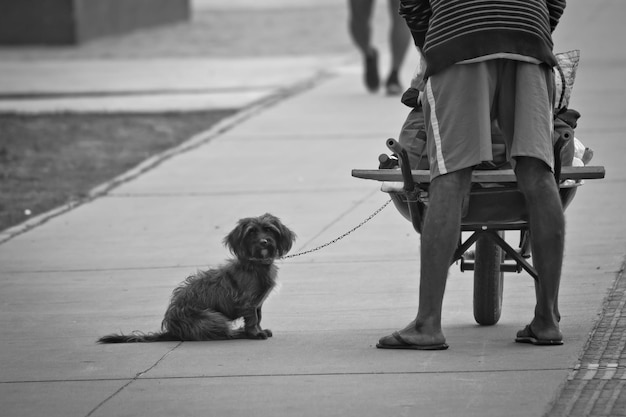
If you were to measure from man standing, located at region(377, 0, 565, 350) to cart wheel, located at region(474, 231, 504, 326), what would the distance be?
1.70 feet

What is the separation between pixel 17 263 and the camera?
28.6ft

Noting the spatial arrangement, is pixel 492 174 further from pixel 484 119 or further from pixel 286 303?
pixel 286 303

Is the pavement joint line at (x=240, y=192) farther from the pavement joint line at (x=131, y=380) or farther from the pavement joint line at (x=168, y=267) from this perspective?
the pavement joint line at (x=131, y=380)

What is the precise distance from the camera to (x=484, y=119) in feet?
19.1

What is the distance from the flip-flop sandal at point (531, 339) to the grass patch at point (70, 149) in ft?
16.7

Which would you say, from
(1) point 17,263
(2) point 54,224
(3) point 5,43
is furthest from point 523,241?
(3) point 5,43

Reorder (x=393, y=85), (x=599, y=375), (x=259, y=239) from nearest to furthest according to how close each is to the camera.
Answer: (x=599, y=375) < (x=259, y=239) < (x=393, y=85)

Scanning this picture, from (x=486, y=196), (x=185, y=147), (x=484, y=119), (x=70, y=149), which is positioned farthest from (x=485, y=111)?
(x=70, y=149)

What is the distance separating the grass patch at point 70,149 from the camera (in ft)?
37.0

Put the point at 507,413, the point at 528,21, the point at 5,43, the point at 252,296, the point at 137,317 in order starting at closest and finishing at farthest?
the point at 507,413 < the point at 528,21 < the point at 252,296 < the point at 137,317 < the point at 5,43

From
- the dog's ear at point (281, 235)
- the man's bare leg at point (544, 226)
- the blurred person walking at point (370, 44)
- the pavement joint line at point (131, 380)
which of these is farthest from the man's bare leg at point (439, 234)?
the blurred person walking at point (370, 44)

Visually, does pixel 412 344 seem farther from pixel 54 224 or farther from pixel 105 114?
pixel 105 114

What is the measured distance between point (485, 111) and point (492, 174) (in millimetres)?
310

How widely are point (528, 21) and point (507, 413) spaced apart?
1.76 metres
